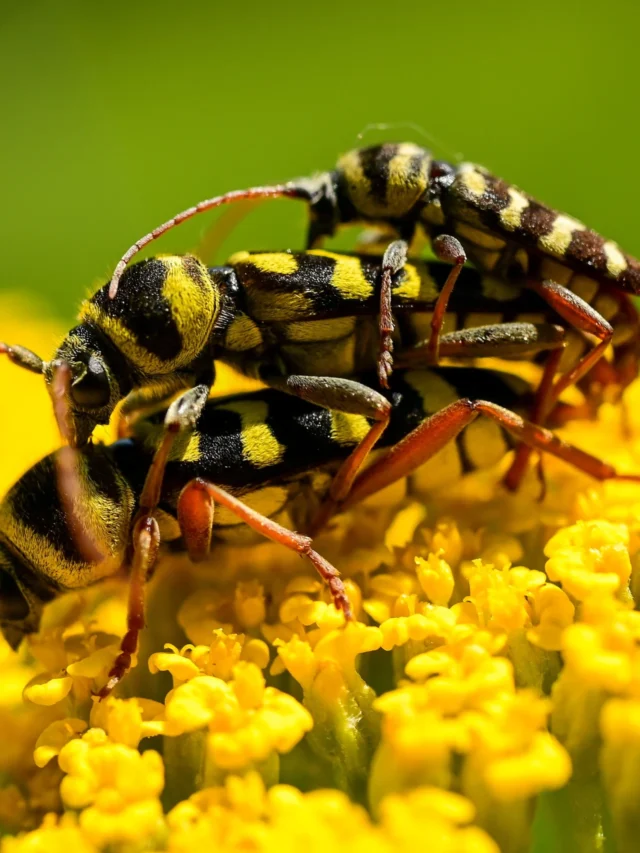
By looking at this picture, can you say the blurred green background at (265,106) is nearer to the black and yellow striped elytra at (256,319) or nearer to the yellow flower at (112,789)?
the black and yellow striped elytra at (256,319)

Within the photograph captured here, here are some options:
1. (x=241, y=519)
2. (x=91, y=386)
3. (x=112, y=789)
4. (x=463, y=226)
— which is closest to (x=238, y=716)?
(x=112, y=789)

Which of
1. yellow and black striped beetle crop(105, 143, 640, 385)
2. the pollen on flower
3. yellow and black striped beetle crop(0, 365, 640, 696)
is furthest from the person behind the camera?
yellow and black striped beetle crop(105, 143, 640, 385)

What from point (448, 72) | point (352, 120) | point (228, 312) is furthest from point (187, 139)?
point (228, 312)

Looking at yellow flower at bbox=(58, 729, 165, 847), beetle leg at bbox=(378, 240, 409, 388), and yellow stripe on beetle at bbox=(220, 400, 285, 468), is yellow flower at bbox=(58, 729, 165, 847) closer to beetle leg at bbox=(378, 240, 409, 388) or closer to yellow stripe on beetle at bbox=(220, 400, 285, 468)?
yellow stripe on beetle at bbox=(220, 400, 285, 468)

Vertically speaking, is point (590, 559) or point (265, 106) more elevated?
point (265, 106)

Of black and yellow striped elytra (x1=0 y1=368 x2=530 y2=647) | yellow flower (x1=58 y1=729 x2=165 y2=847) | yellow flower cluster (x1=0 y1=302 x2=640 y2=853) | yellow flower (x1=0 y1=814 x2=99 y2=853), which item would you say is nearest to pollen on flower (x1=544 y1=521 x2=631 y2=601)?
yellow flower cluster (x1=0 y1=302 x2=640 y2=853)

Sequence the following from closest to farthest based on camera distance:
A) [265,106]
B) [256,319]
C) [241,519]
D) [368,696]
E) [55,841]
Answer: [55,841] → [368,696] → [241,519] → [256,319] → [265,106]

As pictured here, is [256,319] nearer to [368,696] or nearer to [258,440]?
[258,440]
